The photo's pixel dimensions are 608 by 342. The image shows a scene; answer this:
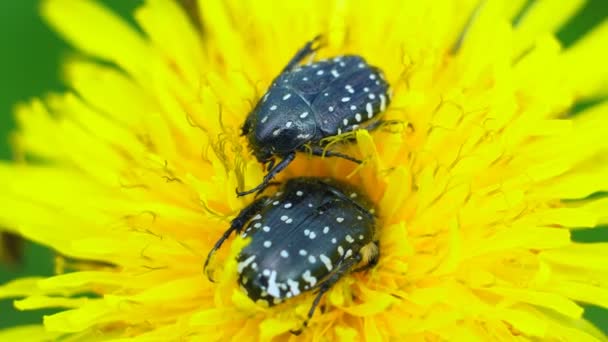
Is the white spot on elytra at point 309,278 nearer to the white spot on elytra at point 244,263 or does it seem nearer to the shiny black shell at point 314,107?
the white spot on elytra at point 244,263

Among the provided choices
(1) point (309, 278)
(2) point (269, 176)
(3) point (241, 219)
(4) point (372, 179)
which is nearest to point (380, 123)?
(4) point (372, 179)

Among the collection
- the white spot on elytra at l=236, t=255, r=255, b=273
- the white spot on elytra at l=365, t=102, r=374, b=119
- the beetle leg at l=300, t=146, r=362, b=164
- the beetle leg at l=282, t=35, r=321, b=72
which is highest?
the beetle leg at l=282, t=35, r=321, b=72

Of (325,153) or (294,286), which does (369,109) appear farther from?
(294,286)

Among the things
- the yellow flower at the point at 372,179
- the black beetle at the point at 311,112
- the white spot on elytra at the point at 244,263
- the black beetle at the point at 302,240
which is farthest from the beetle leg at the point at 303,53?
the white spot on elytra at the point at 244,263

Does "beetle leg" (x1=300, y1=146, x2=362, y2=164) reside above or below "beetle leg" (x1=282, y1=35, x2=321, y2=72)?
below

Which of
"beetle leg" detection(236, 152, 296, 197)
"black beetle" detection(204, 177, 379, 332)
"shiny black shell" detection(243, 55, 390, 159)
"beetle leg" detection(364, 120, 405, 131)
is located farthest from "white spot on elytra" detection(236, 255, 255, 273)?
"beetle leg" detection(364, 120, 405, 131)

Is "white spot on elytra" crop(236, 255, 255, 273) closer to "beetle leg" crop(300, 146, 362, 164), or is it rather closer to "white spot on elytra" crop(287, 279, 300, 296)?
"white spot on elytra" crop(287, 279, 300, 296)
